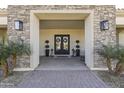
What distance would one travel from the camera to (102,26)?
1324 centimetres

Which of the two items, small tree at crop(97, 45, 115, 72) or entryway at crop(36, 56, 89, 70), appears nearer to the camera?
small tree at crop(97, 45, 115, 72)

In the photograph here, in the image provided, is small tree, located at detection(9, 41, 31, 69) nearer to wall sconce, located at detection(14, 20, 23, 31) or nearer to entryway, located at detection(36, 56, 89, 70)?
wall sconce, located at detection(14, 20, 23, 31)

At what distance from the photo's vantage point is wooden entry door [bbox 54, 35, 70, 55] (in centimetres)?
2336

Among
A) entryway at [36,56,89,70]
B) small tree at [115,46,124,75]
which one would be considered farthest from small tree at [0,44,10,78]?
small tree at [115,46,124,75]

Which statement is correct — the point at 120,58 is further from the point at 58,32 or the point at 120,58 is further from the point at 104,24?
the point at 58,32

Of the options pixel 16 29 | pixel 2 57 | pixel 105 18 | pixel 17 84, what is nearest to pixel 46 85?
pixel 17 84

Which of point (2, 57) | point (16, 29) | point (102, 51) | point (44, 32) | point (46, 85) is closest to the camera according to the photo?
point (46, 85)

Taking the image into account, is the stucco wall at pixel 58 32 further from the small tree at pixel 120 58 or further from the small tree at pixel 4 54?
the small tree at pixel 4 54

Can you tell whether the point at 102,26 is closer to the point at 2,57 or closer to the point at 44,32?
the point at 2,57

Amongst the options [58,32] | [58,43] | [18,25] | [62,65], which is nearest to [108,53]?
[62,65]

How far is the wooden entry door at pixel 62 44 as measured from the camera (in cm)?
2336

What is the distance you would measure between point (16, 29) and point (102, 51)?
16.4 feet

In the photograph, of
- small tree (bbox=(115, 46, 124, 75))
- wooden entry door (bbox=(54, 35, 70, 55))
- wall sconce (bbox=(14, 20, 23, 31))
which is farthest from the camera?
wooden entry door (bbox=(54, 35, 70, 55))

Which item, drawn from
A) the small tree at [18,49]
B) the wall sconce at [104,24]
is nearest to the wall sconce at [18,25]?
the small tree at [18,49]
